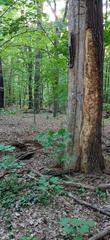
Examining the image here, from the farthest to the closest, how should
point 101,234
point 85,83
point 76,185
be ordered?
point 85,83 < point 76,185 < point 101,234

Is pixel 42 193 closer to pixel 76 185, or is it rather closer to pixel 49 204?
pixel 49 204

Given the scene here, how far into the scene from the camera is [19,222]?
380 cm

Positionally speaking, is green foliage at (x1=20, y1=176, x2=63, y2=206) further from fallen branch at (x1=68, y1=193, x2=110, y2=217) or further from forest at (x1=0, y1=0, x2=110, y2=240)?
fallen branch at (x1=68, y1=193, x2=110, y2=217)

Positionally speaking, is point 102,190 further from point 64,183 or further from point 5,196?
point 5,196

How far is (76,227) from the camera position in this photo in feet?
11.1

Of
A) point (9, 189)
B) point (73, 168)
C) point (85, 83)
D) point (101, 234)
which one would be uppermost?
point (85, 83)

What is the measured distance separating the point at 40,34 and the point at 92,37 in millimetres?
5281

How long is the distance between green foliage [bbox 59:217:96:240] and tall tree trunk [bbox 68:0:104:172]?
70.5 inches

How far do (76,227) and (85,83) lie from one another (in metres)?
2.47

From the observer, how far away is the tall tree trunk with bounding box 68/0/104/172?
4.95 meters

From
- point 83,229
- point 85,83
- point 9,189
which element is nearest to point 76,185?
point 9,189

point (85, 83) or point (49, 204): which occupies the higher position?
point (85, 83)

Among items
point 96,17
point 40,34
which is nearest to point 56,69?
point 40,34

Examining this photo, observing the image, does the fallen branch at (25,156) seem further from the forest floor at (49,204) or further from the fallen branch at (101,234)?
the fallen branch at (101,234)
